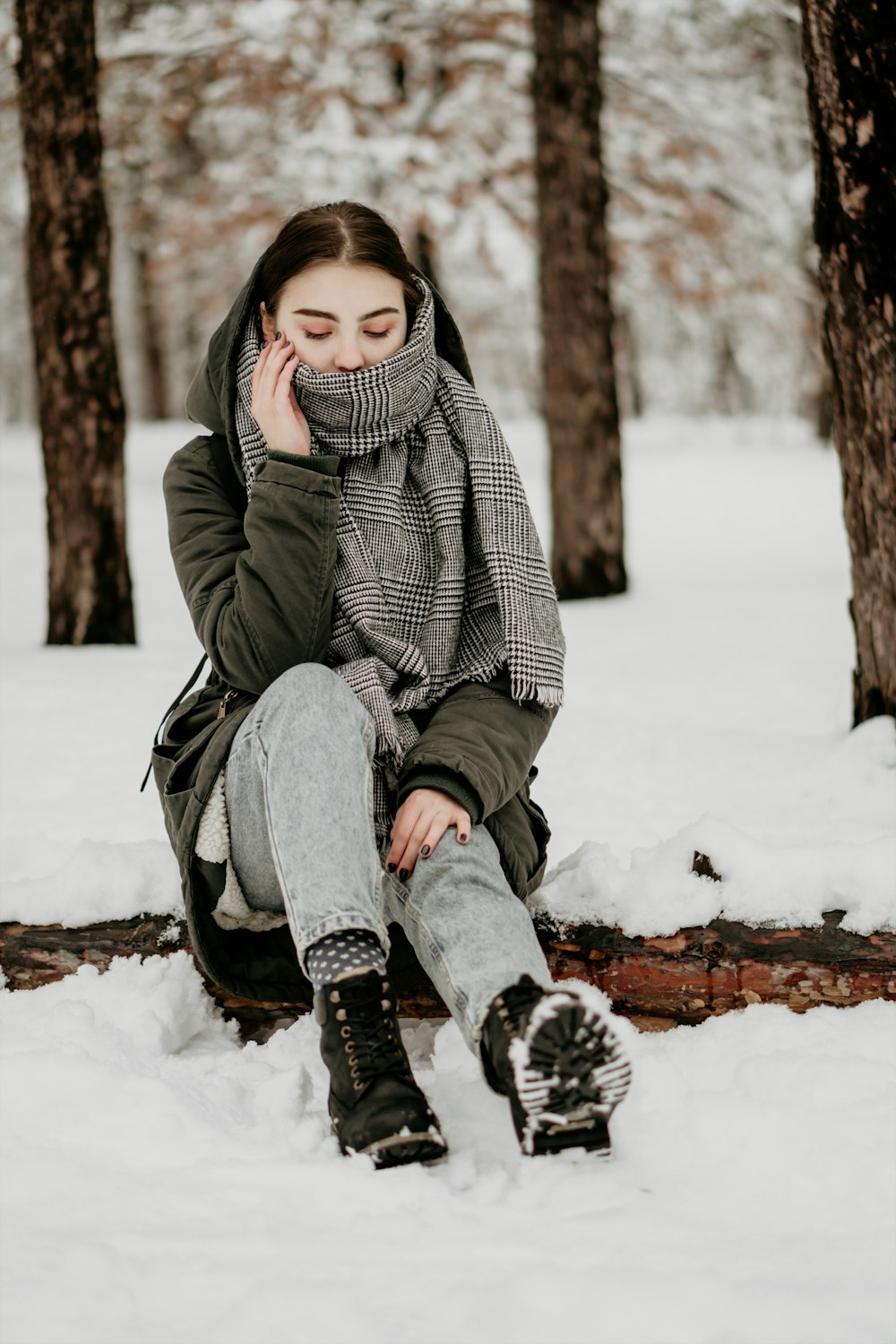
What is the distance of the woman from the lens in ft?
6.41

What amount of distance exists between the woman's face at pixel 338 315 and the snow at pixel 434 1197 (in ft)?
4.19

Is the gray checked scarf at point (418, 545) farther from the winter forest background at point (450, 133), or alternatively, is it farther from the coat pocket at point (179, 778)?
the winter forest background at point (450, 133)

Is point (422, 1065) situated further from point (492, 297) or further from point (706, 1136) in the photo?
point (492, 297)

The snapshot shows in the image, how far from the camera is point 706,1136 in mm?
2021

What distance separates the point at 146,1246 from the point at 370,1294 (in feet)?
1.09

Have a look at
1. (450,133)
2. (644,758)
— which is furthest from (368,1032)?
(450,133)

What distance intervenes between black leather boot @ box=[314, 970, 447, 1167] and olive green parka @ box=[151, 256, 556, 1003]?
370 millimetres

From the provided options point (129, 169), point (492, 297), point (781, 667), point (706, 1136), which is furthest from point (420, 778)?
point (492, 297)

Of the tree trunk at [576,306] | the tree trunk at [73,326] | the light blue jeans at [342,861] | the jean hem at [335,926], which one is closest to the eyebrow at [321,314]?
the light blue jeans at [342,861]

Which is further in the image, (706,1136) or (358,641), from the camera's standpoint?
(358,641)

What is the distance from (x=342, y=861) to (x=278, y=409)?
86cm

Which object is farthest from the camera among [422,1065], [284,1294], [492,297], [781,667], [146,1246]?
[492,297]

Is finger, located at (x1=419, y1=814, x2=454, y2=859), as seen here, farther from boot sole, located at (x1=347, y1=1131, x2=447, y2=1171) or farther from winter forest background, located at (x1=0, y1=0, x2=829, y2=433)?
winter forest background, located at (x1=0, y1=0, x2=829, y2=433)

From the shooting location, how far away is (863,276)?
342 cm
